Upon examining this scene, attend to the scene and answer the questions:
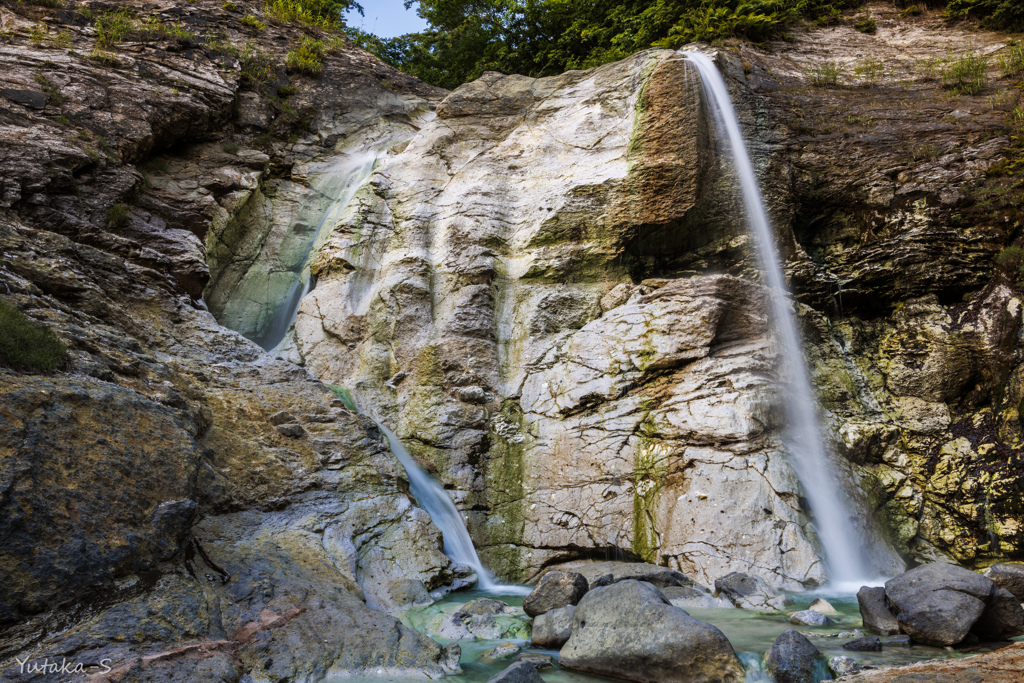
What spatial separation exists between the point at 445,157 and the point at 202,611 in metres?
10.8

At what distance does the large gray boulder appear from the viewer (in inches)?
172

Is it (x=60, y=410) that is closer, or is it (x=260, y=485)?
(x=60, y=410)

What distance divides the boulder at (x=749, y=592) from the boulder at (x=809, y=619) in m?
0.55

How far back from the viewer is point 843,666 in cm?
441

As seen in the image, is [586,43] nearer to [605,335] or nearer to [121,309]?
[605,335]

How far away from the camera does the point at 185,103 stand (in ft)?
41.9

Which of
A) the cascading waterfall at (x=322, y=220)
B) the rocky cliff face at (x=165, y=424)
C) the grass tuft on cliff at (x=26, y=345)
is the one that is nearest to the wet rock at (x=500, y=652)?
the rocky cliff face at (x=165, y=424)

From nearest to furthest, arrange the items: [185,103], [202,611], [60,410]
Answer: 1. [202,611]
2. [60,410]
3. [185,103]

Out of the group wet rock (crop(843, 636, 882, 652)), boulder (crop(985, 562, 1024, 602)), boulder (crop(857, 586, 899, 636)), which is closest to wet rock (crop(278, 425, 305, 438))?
wet rock (crop(843, 636, 882, 652))

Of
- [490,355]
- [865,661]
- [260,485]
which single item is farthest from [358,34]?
[865,661]

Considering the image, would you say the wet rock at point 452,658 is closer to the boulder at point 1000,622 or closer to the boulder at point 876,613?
the boulder at point 876,613

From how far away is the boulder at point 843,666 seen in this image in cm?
438

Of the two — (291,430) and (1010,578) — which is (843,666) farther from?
(291,430)

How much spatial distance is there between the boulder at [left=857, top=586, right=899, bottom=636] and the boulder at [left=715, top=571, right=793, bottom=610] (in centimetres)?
96
